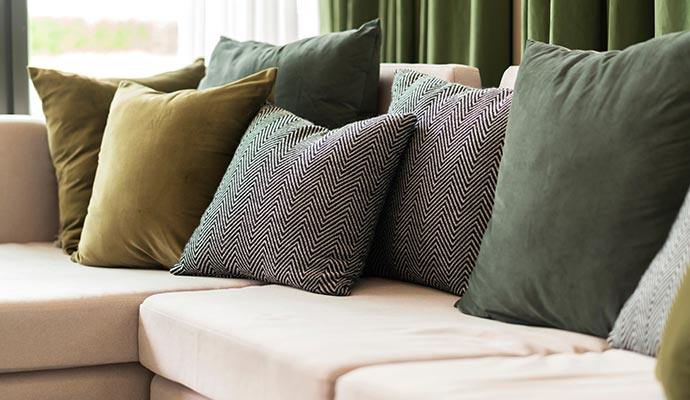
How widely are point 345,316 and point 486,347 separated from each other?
0.31 metres

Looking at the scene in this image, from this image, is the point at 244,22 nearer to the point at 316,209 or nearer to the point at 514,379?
the point at 316,209

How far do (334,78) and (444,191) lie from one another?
653 mm

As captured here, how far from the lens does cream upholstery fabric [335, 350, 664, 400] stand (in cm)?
124

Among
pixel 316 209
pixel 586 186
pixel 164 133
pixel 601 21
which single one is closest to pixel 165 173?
pixel 164 133

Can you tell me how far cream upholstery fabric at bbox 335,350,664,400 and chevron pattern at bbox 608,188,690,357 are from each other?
27 millimetres

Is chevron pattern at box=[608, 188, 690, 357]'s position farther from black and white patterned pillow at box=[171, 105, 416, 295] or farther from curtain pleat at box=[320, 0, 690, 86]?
curtain pleat at box=[320, 0, 690, 86]

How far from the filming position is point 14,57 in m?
3.89

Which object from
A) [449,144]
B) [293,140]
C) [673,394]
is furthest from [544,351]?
[293,140]

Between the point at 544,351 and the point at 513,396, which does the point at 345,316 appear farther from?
the point at 513,396

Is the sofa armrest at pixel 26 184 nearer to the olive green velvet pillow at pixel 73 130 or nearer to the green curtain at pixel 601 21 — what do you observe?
the olive green velvet pillow at pixel 73 130

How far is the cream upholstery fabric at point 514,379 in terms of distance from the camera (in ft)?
4.08

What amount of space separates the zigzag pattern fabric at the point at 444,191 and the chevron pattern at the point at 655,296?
469 millimetres

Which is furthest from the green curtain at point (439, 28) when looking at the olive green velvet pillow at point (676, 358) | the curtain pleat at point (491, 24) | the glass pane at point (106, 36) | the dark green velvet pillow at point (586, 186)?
the olive green velvet pillow at point (676, 358)

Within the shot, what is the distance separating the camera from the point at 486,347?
154cm
